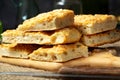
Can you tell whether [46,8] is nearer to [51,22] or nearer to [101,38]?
[101,38]

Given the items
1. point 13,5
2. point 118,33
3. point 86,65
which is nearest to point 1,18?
point 13,5

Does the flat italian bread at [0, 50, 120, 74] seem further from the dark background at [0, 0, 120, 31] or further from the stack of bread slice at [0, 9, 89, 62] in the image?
the dark background at [0, 0, 120, 31]

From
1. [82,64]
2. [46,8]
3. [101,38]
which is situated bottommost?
[82,64]

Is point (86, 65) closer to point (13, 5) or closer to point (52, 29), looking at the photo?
point (52, 29)

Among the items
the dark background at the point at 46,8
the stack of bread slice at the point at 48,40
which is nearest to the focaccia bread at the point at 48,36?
the stack of bread slice at the point at 48,40

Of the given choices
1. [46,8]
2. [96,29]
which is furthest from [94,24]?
[46,8]

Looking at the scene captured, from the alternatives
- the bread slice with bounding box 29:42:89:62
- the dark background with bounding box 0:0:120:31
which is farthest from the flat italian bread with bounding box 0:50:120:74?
the dark background with bounding box 0:0:120:31

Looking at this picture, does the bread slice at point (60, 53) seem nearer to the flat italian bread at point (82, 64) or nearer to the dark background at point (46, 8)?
the flat italian bread at point (82, 64)

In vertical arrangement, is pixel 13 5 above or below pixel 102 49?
above
